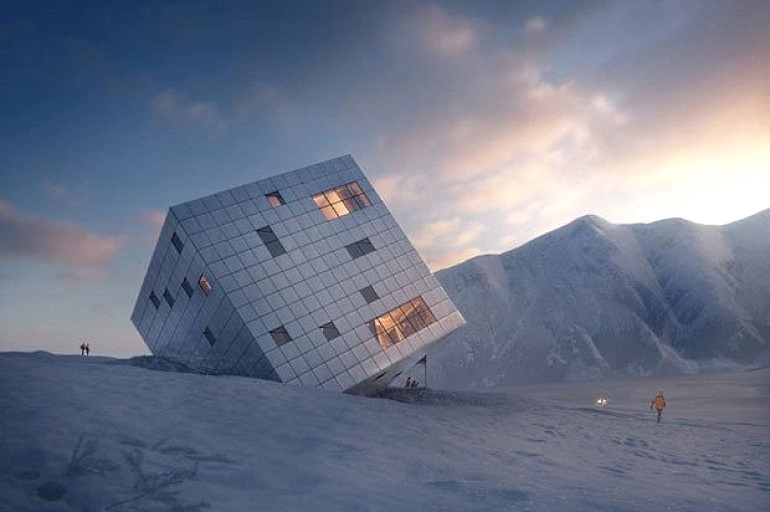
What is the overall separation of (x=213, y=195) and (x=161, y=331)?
38.2 ft

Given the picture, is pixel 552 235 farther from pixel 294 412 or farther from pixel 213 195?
pixel 294 412

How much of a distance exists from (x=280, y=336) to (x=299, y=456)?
1457 centimetres

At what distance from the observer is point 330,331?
25.0 m

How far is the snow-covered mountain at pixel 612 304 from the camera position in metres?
89.8

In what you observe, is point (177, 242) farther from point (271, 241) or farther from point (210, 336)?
point (210, 336)

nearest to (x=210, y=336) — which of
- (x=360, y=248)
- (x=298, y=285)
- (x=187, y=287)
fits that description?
(x=187, y=287)

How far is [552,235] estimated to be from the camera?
123938mm

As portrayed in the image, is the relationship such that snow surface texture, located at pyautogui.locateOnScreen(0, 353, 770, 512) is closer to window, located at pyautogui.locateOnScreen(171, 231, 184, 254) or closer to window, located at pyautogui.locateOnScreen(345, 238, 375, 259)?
window, located at pyautogui.locateOnScreen(345, 238, 375, 259)

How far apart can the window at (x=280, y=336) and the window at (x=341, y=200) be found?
8120 millimetres

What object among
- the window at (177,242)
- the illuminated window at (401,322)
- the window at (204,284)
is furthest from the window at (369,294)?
the window at (177,242)

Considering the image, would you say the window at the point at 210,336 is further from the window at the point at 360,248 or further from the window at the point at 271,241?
the window at the point at 360,248

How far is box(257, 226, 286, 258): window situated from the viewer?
26.1 meters

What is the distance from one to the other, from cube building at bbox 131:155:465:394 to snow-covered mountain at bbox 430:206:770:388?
5768 cm

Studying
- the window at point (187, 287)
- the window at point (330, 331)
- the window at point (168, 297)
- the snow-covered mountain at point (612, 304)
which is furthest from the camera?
the snow-covered mountain at point (612, 304)
